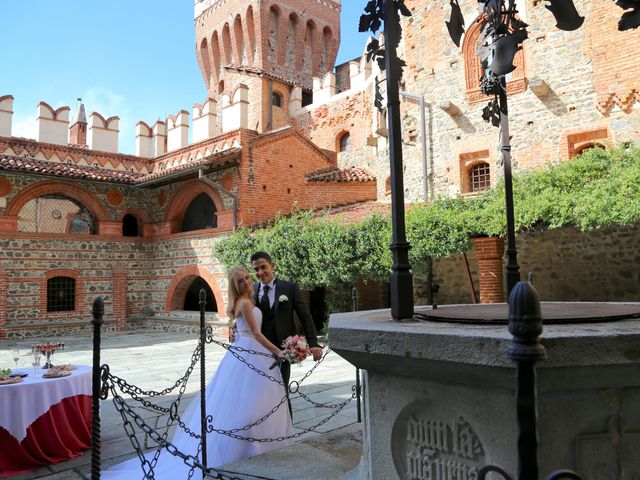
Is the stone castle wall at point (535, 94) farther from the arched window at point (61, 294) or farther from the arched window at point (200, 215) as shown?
the arched window at point (61, 294)

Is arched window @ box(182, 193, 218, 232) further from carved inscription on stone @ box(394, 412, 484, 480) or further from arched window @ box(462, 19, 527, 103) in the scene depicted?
carved inscription on stone @ box(394, 412, 484, 480)

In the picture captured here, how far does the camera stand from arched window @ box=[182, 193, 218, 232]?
1684 centimetres

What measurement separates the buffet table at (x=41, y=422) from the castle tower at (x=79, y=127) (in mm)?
28329

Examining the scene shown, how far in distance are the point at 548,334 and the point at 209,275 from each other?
14691 millimetres

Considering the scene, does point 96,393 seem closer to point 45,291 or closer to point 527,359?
point 527,359

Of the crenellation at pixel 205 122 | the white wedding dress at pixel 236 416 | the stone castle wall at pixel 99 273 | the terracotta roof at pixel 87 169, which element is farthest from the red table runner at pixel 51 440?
the crenellation at pixel 205 122

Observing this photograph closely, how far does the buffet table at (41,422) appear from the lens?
14.7 ft

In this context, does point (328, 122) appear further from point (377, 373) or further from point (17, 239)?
point (377, 373)

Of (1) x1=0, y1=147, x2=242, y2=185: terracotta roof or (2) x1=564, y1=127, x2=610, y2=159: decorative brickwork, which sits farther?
(1) x1=0, y1=147, x2=242, y2=185: terracotta roof

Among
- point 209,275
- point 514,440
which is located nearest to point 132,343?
point 209,275

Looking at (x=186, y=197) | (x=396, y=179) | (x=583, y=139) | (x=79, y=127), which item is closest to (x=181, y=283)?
(x=186, y=197)

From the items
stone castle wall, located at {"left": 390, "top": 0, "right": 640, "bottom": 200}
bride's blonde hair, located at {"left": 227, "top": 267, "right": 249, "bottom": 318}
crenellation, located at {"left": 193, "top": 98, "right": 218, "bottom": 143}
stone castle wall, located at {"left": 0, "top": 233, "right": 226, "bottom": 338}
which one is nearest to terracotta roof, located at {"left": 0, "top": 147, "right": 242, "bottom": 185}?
crenellation, located at {"left": 193, "top": 98, "right": 218, "bottom": 143}

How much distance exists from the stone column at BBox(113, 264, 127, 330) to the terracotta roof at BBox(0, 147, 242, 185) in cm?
317

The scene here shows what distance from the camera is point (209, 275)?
15688 mm
